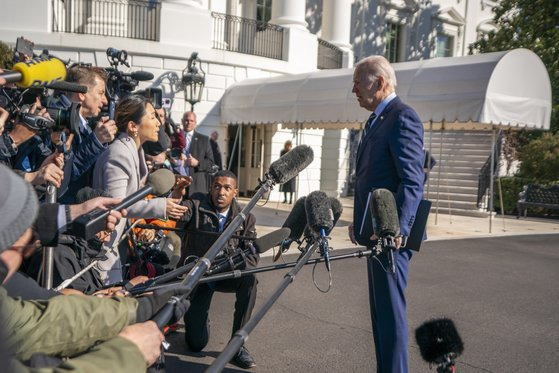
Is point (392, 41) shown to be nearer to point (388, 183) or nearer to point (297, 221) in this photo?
point (388, 183)

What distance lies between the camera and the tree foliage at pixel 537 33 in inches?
852

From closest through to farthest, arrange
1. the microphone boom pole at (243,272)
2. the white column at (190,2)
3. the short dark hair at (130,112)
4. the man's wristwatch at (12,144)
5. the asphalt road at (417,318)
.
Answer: the microphone boom pole at (243,272) → the man's wristwatch at (12,144) → the short dark hair at (130,112) → the asphalt road at (417,318) → the white column at (190,2)

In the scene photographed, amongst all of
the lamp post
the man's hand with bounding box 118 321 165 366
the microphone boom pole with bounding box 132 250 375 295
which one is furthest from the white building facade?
the man's hand with bounding box 118 321 165 366

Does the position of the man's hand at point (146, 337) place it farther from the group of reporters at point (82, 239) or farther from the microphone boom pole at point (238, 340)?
the microphone boom pole at point (238, 340)

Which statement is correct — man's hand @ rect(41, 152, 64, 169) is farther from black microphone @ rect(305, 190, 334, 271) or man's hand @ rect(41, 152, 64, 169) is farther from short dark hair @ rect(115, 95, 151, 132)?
black microphone @ rect(305, 190, 334, 271)

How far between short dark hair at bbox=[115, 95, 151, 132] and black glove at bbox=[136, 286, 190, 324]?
2.17m

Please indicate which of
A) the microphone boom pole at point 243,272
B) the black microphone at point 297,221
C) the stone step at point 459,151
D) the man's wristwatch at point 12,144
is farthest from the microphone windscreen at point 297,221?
the stone step at point 459,151

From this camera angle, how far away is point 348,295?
268 inches

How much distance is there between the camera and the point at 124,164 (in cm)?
379

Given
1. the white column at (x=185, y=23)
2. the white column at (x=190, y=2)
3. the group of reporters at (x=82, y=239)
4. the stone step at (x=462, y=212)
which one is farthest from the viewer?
the stone step at (x=462, y=212)

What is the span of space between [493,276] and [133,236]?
5.62 m

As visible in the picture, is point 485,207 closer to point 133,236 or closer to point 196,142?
point 196,142

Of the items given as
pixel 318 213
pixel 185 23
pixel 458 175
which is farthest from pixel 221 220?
pixel 458 175

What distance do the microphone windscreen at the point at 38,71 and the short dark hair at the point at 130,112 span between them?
1.46 metres
